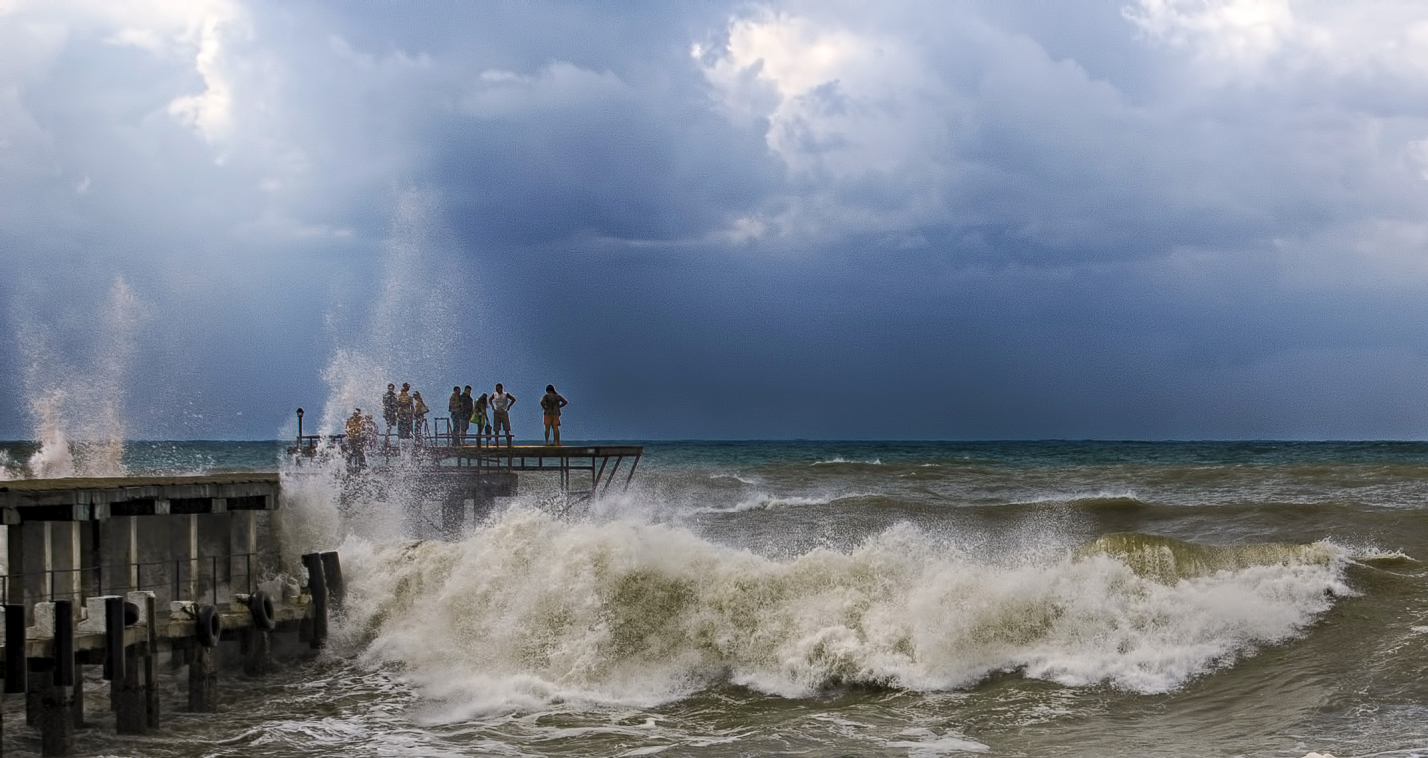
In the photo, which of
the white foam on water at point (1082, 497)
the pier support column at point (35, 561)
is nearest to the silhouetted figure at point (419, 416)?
the pier support column at point (35, 561)

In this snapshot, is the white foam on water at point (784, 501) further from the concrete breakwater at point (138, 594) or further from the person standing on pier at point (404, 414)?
the concrete breakwater at point (138, 594)

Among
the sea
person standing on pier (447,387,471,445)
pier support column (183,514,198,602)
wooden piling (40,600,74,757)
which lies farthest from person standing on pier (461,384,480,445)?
wooden piling (40,600,74,757)

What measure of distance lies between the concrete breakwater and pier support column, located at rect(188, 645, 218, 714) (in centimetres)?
2

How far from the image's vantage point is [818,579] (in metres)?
18.0

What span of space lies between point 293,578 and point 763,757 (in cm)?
1135

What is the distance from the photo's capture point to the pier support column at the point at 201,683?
16.0m

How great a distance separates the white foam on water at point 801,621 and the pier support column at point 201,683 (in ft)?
8.83

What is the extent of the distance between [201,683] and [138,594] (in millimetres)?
1559

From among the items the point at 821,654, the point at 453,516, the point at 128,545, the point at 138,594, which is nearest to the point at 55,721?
the point at 138,594

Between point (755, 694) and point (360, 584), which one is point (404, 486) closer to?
point (360, 584)

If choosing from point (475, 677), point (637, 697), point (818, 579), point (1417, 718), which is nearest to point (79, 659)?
point (475, 677)

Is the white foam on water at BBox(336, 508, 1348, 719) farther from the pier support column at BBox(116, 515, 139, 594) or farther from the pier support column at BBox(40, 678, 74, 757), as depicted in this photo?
the pier support column at BBox(40, 678, 74, 757)

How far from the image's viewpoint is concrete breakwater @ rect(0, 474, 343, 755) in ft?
45.0

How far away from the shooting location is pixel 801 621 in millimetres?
17375
